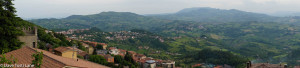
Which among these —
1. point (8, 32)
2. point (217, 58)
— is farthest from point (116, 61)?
point (217, 58)

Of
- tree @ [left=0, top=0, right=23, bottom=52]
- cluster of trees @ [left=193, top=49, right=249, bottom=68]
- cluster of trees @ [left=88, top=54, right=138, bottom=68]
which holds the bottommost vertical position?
cluster of trees @ [left=193, top=49, right=249, bottom=68]

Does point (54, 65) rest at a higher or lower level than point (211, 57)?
higher

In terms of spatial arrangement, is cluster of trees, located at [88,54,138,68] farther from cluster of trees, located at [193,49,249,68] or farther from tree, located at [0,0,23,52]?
cluster of trees, located at [193,49,249,68]

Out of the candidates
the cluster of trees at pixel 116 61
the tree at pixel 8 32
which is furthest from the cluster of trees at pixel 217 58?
the tree at pixel 8 32

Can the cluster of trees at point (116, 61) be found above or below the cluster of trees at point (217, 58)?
above

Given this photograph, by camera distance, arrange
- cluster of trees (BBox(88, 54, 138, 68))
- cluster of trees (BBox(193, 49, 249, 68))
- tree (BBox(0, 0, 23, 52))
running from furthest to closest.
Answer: cluster of trees (BBox(193, 49, 249, 68)), cluster of trees (BBox(88, 54, 138, 68)), tree (BBox(0, 0, 23, 52))

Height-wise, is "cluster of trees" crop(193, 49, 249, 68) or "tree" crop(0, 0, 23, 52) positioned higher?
"tree" crop(0, 0, 23, 52)

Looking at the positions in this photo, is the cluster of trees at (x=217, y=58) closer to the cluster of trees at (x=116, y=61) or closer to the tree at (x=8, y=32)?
the cluster of trees at (x=116, y=61)

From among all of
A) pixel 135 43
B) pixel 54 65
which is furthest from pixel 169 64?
pixel 135 43

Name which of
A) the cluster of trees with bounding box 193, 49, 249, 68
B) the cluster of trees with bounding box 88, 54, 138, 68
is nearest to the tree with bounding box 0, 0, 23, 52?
the cluster of trees with bounding box 88, 54, 138, 68

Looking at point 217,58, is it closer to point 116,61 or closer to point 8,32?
point 116,61

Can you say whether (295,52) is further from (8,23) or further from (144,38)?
(8,23)
